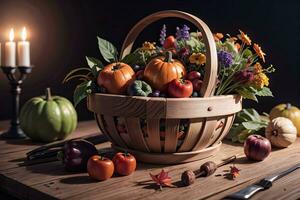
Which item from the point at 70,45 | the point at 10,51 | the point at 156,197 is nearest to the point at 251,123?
the point at 156,197

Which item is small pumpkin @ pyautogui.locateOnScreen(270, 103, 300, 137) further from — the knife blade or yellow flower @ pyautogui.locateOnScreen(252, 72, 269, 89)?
the knife blade

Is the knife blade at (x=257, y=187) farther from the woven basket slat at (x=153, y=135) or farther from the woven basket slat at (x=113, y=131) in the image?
the woven basket slat at (x=113, y=131)

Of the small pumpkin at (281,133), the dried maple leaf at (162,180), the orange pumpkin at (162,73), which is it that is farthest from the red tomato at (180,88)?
the small pumpkin at (281,133)

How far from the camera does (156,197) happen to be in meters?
1.08

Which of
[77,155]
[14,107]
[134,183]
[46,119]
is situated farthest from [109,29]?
[134,183]

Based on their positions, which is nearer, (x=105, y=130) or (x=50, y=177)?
(x=50, y=177)

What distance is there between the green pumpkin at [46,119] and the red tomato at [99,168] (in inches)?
18.2

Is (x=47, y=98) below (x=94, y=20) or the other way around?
below

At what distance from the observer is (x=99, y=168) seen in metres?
1.18

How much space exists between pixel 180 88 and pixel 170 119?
0.09 m

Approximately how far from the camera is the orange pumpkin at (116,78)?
1.34 metres

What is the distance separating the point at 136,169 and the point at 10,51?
773mm

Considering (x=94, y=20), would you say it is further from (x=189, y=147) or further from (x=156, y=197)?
(x=156, y=197)

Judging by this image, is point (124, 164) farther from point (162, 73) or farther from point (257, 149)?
point (257, 149)
